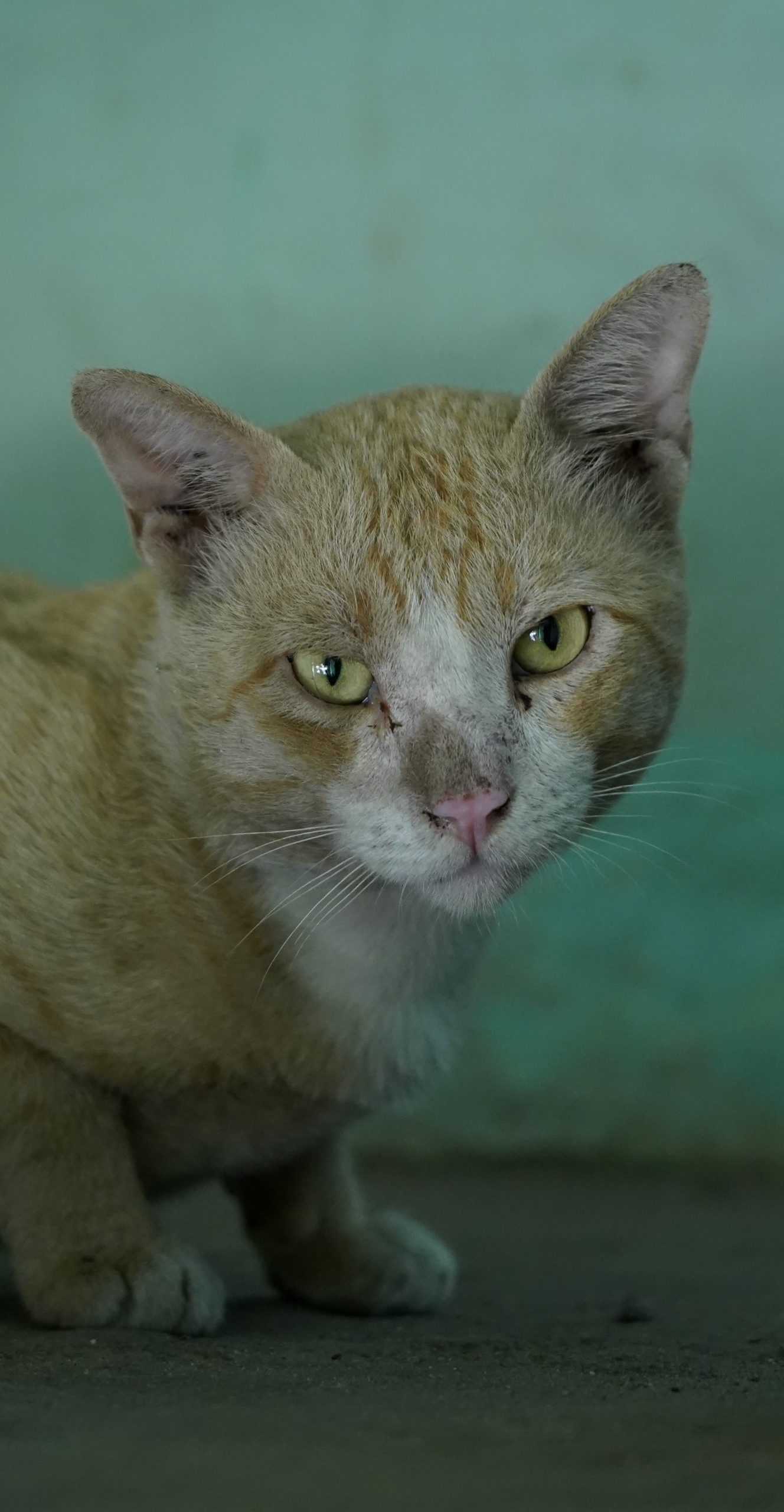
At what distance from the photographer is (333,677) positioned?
65.9 inches

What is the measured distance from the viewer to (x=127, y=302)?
119 inches

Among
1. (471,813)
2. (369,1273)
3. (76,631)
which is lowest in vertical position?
(369,1273)

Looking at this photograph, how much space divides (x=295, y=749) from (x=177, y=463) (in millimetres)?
343

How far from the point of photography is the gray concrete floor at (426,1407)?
3.43ft

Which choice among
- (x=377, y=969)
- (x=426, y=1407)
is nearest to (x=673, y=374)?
(x=377, y=969)

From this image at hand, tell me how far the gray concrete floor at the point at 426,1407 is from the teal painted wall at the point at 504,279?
69 cm

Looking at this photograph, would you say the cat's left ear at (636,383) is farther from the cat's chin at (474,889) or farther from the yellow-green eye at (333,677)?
the cat's chin at (474,889)

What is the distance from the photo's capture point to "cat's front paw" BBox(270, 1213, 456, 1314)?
2152mm

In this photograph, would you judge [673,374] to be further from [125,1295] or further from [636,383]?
[125,1295]

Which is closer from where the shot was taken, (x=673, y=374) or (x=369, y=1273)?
(x=673, y=374)

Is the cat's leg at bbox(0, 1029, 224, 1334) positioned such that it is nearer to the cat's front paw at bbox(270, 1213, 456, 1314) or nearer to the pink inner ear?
the cat's front paw at bbox(270, 1213, 456, 1314)

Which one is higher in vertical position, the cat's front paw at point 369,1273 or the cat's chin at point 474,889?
the cat's chin at point 474,889

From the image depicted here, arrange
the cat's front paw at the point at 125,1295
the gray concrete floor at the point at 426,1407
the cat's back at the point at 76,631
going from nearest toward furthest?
the gray concrete floor at the point at 426,1407 < the cat's front paw at the point at 125,1295 < the cat's back at the point at 76,631

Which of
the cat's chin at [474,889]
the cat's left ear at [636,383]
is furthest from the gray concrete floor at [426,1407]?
the cat's left ear at [636,383]
